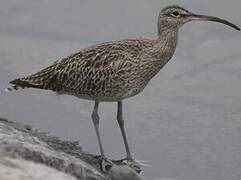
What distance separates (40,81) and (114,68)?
2.06 m

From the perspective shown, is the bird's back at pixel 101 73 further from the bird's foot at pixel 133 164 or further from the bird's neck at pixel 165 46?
the bird's foot at pixel 133 164

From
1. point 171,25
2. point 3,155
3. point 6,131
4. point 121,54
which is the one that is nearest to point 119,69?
point 121,54

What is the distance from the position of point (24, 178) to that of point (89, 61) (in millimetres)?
7482

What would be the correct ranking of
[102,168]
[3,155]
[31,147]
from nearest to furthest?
[3,155] → [31,147] → [102,168]

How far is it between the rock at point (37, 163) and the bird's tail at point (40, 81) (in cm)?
173

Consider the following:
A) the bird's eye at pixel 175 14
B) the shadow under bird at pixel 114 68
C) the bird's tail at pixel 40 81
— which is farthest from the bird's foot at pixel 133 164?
the bird's eye at pixel 175 14

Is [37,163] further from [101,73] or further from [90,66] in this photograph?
[90,66]

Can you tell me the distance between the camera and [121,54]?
650 inches

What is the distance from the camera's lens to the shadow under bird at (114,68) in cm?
1633

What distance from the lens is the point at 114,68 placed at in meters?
16.5

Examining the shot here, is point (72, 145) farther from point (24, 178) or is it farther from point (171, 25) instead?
point (24, 178)

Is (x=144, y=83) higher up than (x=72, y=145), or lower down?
higher up

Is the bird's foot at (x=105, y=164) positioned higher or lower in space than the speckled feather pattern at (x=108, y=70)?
lower

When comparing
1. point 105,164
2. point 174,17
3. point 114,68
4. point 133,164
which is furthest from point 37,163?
point 174,17
